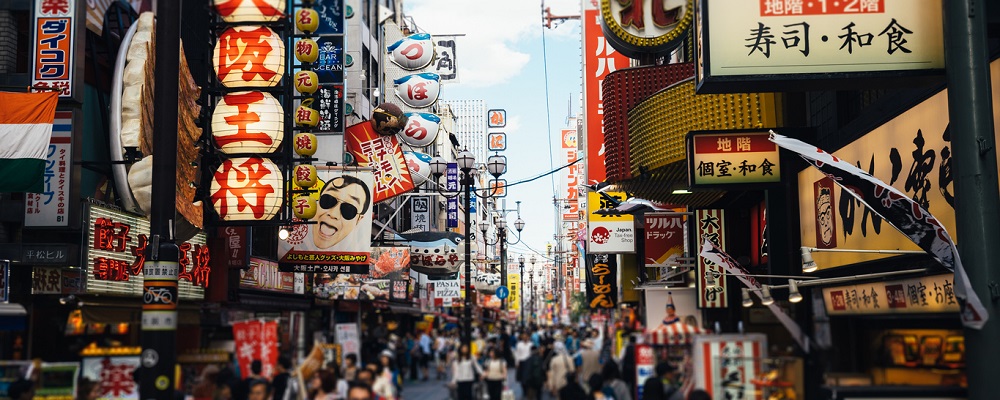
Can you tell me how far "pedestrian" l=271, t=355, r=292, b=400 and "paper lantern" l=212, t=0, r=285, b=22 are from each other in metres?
12.7

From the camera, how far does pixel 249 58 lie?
21.3 metres

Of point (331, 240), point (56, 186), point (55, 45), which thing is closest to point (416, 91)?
point (331, 240)

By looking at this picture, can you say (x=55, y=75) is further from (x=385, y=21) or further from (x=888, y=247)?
(x=385, y=21)

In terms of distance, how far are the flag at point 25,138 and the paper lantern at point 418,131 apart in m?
23.5

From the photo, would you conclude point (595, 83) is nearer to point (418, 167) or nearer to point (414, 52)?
point (418, 167)

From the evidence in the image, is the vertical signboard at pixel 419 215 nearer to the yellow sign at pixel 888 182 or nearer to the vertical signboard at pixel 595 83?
the vertical signboard at pixel 595 83

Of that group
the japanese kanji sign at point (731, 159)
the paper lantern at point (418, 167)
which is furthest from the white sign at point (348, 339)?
the paper lantern at point (418, 167)

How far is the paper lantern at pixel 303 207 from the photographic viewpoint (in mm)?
24778

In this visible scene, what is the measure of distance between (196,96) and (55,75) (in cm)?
477

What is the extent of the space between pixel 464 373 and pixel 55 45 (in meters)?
10.7

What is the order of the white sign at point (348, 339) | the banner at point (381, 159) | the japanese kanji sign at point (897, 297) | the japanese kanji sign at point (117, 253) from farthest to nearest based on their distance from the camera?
the banner at point (381, 159)
the japanese kanji sign at point (117, 253)
the white sign at point (348, 339)
the japanese kanji sign at point (897, 297)

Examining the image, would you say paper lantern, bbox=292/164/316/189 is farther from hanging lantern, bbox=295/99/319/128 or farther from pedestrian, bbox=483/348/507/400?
pedestrian, bbox=483/348/507/400

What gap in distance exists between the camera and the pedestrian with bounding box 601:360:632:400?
13.1 m

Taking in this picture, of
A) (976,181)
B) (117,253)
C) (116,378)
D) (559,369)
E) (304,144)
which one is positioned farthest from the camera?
(304,144)
